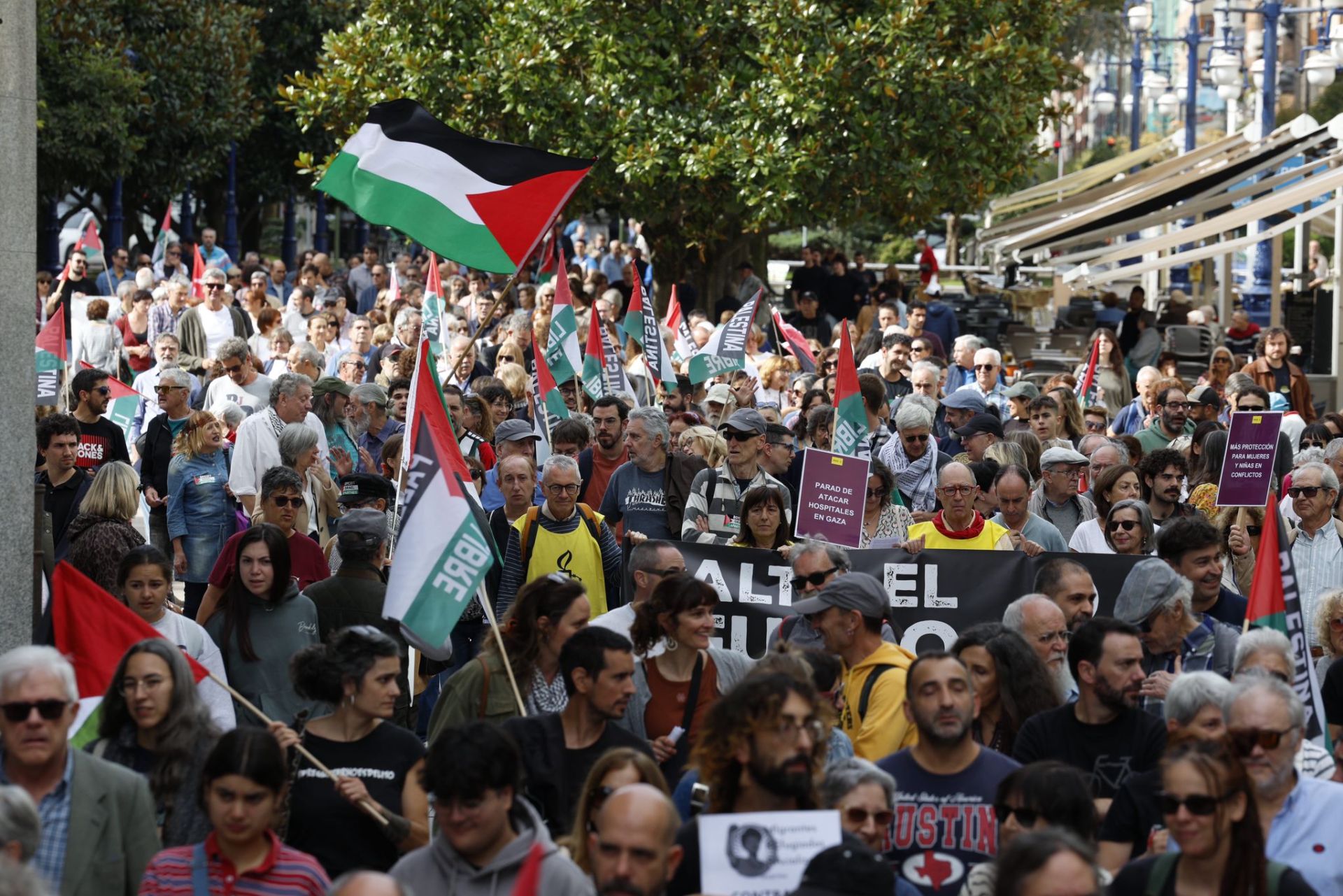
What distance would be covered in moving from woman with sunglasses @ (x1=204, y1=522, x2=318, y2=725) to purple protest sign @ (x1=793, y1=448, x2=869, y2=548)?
2710 millimetres

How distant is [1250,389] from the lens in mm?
13273

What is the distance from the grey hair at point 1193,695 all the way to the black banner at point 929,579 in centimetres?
289

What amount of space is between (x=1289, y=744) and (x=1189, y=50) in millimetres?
35637

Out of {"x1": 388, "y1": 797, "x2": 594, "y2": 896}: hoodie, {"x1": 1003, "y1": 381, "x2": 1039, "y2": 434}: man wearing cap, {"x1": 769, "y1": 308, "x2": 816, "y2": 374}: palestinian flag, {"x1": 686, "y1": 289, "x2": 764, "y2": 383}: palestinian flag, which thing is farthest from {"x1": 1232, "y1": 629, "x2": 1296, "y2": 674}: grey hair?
{"x1": 769, "y1": 308, "x2": 816, "y2": 374}: palestinian flag

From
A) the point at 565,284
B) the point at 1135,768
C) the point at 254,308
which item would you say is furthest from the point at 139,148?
the point at 1135,768

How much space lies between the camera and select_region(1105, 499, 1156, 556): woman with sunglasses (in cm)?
945

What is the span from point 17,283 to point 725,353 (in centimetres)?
842

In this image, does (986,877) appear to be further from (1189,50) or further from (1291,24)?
(1291,24)

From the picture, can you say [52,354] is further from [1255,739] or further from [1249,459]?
[1255,739]

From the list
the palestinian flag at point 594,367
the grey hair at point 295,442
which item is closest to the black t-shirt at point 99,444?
the grey hair at point 295,442

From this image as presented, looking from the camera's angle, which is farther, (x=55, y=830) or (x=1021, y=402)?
(x=1021, y=402)

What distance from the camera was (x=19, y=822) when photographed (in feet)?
16.1

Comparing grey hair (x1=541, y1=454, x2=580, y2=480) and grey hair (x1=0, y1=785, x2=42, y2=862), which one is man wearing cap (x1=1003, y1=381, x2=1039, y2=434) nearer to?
grey hair (x1=541, y1=454, x2=580, y2=480)

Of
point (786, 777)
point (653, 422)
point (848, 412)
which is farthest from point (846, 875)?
point (848, 412)
